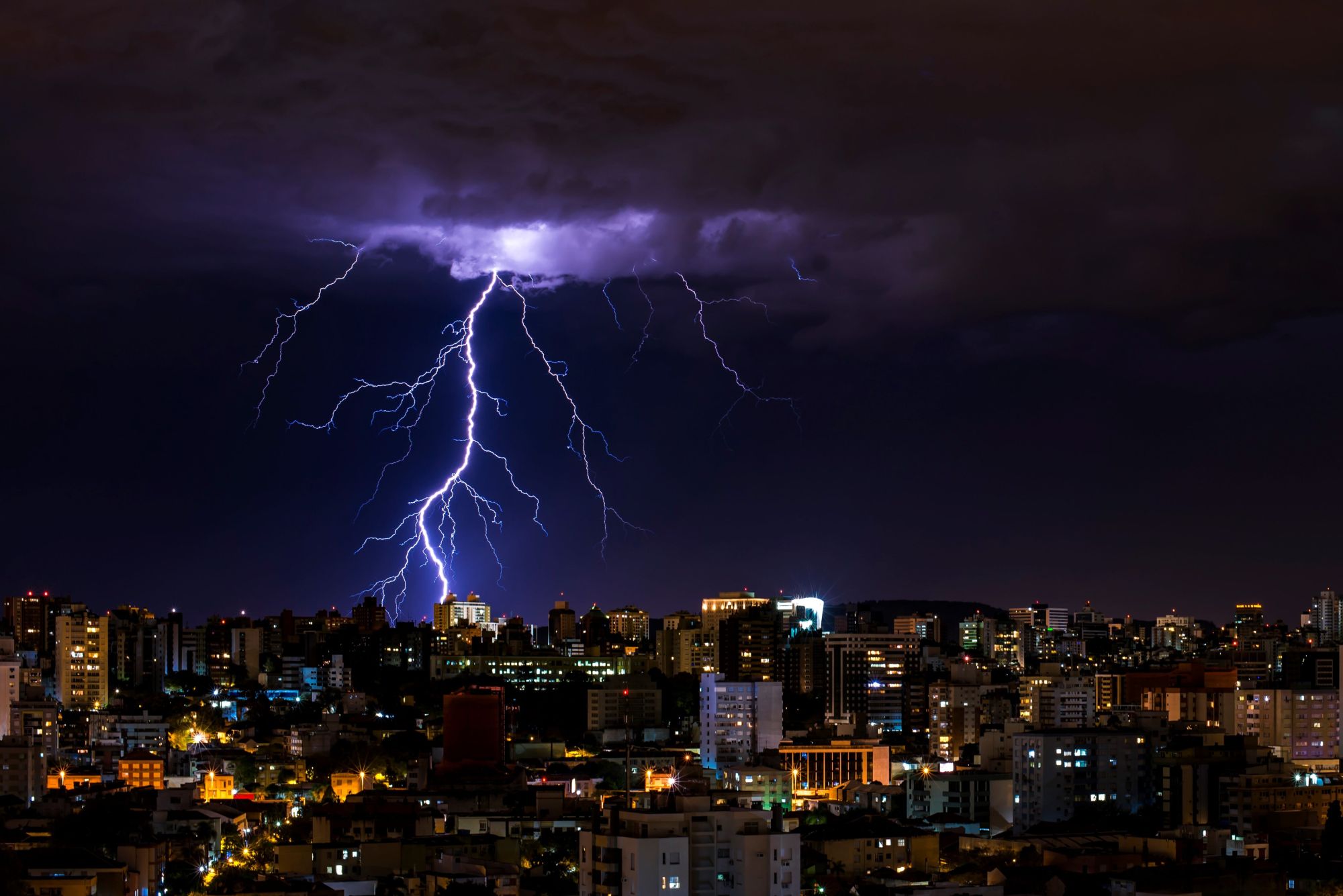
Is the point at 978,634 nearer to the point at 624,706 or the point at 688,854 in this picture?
the point at 624,706

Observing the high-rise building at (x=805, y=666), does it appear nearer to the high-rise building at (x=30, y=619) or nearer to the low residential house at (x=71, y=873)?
the high-rise building at (x=30, y=619)

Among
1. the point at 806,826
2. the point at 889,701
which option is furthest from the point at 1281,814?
the point at 889,701

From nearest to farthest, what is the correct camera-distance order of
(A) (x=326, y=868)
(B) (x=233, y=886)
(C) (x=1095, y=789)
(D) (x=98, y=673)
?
(B) (x=233, y=886), (A) (x=326, y=868), (C) (x=1095, y=789), (D) (x=98, y=673)

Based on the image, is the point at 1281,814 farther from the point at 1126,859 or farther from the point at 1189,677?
the point at 1189,677

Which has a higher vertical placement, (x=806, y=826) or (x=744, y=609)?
(x=744, y=609)

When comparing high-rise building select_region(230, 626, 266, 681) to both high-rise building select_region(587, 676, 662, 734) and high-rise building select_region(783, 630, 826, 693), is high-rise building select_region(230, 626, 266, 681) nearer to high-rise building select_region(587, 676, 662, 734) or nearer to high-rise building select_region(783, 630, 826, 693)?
high-rise building select_region(587, 676, 662, 734)

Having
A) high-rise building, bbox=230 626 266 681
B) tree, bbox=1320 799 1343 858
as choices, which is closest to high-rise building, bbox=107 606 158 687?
high-rise building, bbox=230 626 266 681

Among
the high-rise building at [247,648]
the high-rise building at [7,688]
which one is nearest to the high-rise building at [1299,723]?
the high-rise building at [7,688]
